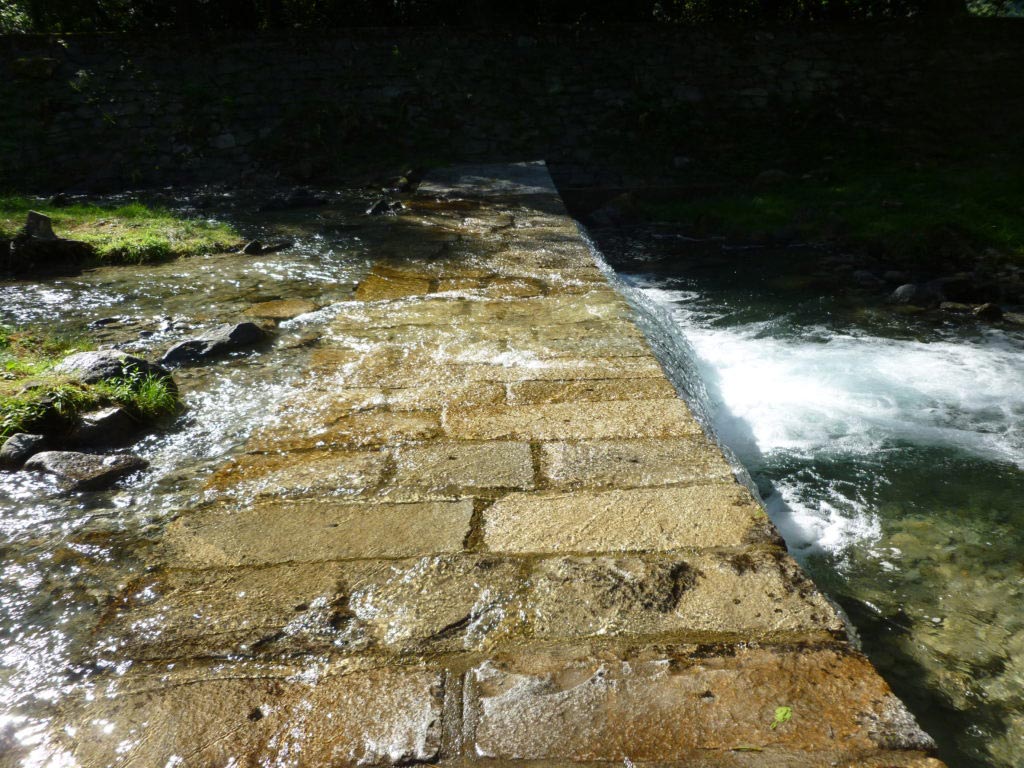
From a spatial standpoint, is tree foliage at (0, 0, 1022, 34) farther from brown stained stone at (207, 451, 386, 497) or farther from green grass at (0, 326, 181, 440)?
brown stained stone at (207, 451, 386, 497)

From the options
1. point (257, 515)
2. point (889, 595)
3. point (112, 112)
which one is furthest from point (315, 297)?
point (112, 112)

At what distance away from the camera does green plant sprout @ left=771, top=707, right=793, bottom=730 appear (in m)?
1.19

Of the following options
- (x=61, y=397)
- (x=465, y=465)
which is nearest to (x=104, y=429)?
(x=61, y=397)

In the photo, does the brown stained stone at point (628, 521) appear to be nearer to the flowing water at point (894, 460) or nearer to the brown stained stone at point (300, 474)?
the brown stained stone at point (300, 474)

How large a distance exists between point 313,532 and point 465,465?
1.72 feet

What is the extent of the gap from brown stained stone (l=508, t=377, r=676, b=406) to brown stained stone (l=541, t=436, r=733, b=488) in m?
0.37

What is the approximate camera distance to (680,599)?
1496 mm

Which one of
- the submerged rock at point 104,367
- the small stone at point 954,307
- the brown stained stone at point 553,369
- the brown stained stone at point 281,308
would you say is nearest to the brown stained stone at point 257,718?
the brown stained stone at point 553,369

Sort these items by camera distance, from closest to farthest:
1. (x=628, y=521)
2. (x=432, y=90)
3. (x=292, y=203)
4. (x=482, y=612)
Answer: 1. (x=482, y=612)
2. (x=628, y=521)
3. (x=292, y=203)
4. (x=432, y=90)

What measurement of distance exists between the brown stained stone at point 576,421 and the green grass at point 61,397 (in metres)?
1.17

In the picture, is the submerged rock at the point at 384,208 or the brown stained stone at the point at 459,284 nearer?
the brown stained stone at the point at 459,284

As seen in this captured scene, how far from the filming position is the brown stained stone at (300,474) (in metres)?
2.01

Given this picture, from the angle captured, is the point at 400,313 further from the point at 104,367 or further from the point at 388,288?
the point at 104,367

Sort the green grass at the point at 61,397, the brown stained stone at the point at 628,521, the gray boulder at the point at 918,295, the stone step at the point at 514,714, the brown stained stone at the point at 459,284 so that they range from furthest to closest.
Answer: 1. the gray boulder at the point at 918,295
2. the brown stained stone at the point at 459,284
3. the green grass at the point at 61,397
4. the brown stained stone at the point at 628,521
5. the stone step at the point at 514,714
